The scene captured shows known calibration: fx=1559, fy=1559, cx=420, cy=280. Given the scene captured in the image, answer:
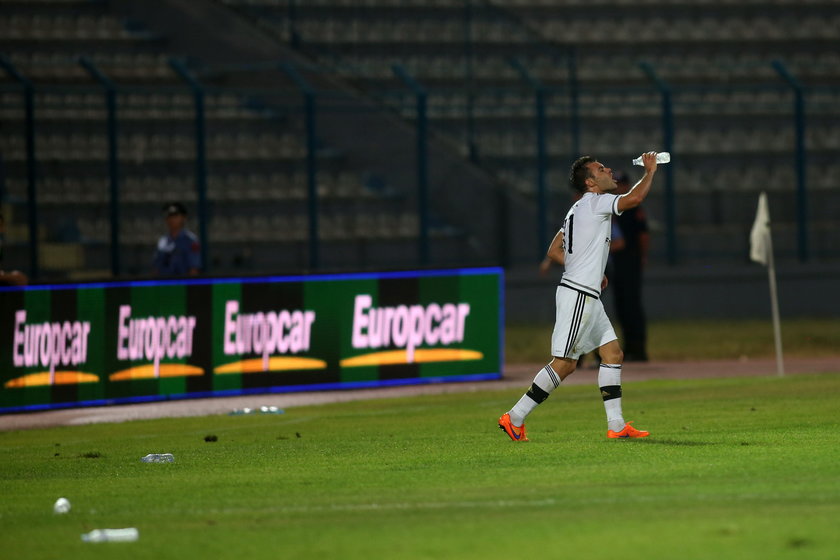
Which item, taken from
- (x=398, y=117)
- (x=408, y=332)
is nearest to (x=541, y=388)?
(x=408, y=332)

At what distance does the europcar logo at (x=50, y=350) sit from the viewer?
50.3ft

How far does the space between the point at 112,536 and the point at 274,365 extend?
9.45 meters

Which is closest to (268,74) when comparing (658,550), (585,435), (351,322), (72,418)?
(351,322)

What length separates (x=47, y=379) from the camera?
15.5 metres

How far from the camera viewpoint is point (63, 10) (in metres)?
26.5

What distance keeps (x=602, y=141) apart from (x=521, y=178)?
261 centimetres

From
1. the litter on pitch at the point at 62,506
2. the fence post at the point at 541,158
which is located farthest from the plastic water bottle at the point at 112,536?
the fence post at the point at 541,158

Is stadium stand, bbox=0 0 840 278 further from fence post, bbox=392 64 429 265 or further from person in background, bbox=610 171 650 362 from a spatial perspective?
person in background, bbox=610 171 650 362

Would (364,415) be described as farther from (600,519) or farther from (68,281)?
(600,519)

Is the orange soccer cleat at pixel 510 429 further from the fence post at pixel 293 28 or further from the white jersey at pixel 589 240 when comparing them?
the fence post at pixel 293 28

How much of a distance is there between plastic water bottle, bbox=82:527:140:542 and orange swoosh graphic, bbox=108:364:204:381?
853 cm

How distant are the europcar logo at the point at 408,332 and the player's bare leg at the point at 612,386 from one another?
21.9 feet

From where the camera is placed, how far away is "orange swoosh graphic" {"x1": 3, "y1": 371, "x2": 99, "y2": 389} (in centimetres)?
1536

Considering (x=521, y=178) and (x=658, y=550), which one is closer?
(x=658, y=550)
